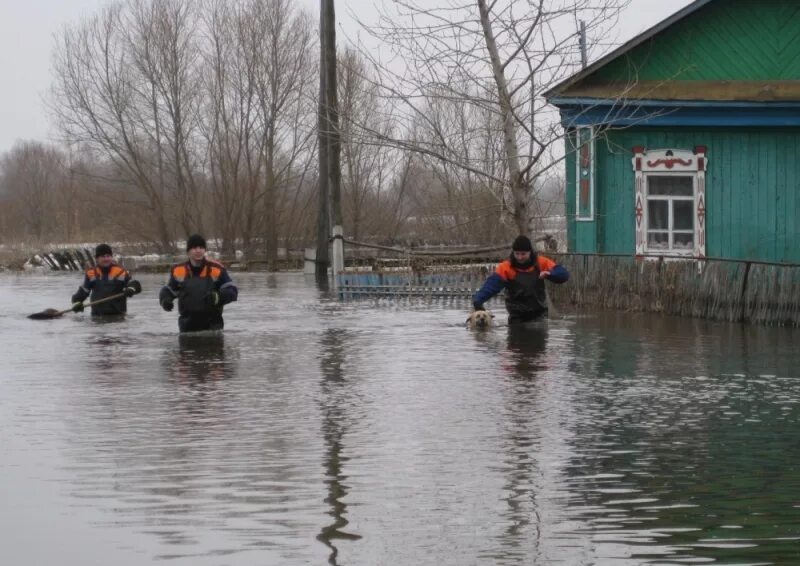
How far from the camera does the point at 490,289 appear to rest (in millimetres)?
20391

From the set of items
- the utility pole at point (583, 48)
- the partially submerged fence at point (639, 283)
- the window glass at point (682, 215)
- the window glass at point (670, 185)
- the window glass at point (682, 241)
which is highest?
the utility pole at point (583, 48)

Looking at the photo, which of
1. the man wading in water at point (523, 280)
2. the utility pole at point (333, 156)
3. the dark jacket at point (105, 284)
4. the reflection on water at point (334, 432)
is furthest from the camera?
the utility pole at point (333, 156)

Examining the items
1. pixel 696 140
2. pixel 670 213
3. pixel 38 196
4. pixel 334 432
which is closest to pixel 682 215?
pixel 670 213

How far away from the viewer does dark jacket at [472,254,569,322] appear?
20391 mm

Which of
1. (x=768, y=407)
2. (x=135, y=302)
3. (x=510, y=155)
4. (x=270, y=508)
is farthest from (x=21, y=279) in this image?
(x=270, y=508)

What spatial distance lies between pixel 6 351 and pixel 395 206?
136 ft

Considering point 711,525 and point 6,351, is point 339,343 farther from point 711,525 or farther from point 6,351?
point 711,525

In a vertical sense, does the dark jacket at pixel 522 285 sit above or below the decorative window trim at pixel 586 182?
below

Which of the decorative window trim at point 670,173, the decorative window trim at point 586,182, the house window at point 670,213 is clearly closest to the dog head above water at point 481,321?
the decorative window trim at point 586,182

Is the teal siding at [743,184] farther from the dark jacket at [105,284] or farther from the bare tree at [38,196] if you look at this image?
the bare tree at [38,196]

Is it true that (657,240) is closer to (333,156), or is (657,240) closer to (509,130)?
(509,130)

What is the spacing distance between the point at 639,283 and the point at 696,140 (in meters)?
4.61

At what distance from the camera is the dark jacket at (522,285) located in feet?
66.9

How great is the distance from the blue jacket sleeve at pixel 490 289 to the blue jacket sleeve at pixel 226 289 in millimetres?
3290
